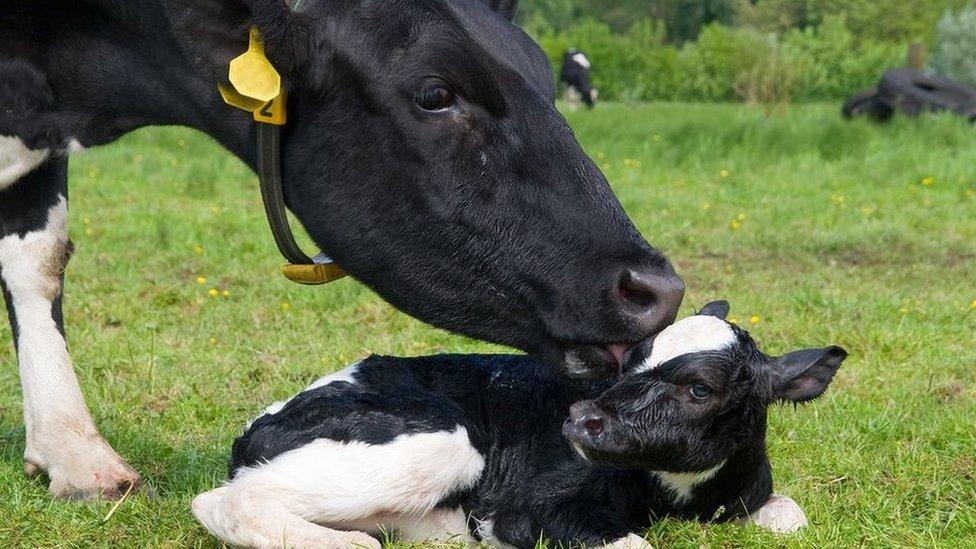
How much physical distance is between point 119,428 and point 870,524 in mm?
2538

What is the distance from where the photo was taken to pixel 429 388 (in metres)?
3.53

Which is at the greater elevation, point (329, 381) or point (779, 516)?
point (779, 516)

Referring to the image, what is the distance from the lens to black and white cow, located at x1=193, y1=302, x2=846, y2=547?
3.06 metres

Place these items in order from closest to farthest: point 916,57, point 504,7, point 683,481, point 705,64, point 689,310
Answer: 1. point 683,481
2. point 504,7
3. point 689,310
4. point 916,57
5. point 705,64

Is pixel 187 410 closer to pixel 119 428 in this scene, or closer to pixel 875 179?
pixel 119 428

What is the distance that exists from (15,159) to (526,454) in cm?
174

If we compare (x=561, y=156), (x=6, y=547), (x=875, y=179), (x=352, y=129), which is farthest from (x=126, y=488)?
(x=875, y=179)

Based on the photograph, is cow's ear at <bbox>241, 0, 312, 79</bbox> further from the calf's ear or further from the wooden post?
the wooden post

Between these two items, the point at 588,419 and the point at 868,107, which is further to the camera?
the point at 868,107

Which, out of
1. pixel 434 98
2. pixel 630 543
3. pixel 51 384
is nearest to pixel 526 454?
pixel 630 543

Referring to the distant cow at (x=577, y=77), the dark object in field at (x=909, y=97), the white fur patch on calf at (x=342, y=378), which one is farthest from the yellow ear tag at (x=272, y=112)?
the distant cow at (x=577, y=77)

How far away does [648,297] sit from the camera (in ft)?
8.92

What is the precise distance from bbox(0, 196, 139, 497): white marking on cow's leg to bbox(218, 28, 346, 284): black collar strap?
107 cm

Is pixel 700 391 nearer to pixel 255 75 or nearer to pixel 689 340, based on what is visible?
pixel 689 340
